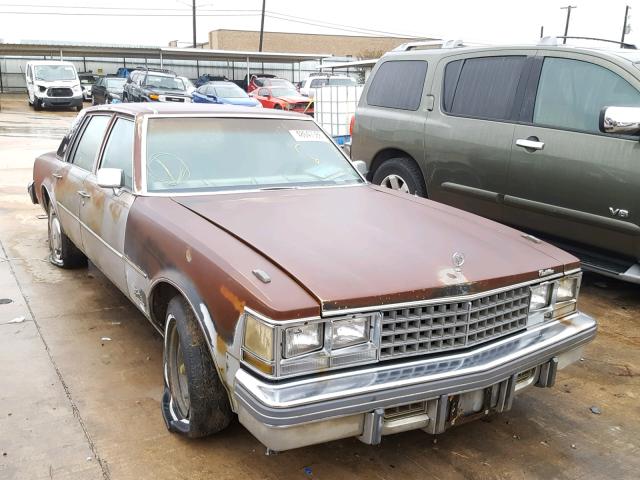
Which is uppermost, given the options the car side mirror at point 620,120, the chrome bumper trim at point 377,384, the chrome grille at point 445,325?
the car side mirror at point 620,120

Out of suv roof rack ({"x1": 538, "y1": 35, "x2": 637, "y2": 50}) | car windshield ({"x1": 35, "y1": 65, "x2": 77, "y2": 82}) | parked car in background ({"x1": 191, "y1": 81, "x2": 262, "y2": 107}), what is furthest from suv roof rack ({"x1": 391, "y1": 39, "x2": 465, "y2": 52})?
car windshield ({"x1": 35, "y1": 65, "x2": 77, "y2": 82})

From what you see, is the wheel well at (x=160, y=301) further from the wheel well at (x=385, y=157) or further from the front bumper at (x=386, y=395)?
the wheel well at (x=385, y=157)

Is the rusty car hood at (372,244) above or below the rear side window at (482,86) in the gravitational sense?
below

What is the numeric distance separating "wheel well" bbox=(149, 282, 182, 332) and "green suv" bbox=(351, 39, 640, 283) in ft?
10.8

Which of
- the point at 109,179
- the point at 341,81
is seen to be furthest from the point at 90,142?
the point at 341,81

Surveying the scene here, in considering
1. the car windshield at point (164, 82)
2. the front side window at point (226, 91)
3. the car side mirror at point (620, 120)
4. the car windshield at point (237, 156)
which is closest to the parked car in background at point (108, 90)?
the car windshield at point (164, 82)

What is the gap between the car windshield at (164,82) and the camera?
71.6 ft

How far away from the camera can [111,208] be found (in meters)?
3.91

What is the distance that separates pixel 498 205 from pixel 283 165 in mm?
2321

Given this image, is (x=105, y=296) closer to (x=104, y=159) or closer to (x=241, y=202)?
(x=104, y=159)

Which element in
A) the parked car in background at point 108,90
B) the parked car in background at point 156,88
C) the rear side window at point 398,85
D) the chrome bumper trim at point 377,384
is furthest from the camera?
the parked car in background at point 108,90

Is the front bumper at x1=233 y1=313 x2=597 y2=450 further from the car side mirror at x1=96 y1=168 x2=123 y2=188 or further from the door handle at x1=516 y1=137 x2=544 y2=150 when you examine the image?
the door handle at x1=516 y1=137 x2=544 y2=150

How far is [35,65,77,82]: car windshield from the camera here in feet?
86.7

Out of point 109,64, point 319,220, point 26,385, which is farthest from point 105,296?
point 109,64
